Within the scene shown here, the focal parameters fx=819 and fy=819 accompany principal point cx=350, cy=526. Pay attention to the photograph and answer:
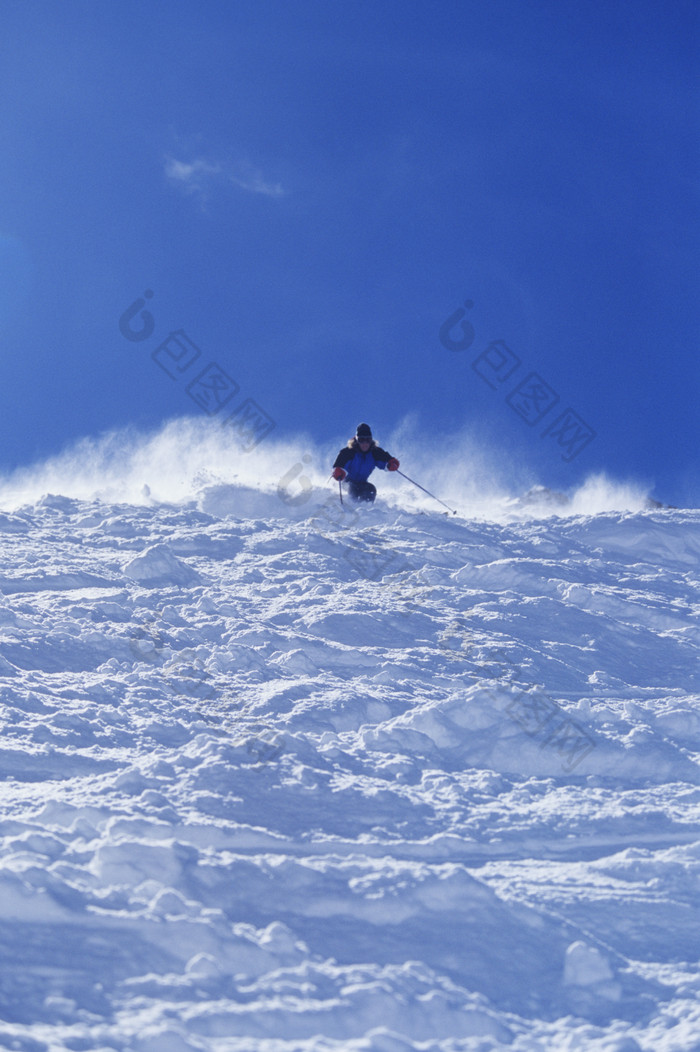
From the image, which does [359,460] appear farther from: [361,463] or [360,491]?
[360,491]

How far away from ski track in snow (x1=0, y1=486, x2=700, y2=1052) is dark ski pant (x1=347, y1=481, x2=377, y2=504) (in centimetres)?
379

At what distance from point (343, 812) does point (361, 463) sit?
9149 mm

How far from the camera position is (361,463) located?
46.5 ft

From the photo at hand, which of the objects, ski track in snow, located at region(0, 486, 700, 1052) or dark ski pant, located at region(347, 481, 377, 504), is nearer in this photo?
ski track in snow, located at region(0, 486, 700, 1052)

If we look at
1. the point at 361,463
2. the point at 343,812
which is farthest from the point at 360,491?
the point at 343,812

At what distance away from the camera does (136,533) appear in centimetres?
1239

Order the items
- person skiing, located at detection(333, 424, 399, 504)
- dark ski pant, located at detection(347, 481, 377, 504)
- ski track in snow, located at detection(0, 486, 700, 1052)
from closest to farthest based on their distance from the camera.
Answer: ski track in snow, located at detection(0, 486, 700, 1052) → person skiing, located at detection(333, 424, 399, 504) → dark ski pant, located at detection(347, 481, 377, 504)

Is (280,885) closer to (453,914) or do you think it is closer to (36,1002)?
(453,914)

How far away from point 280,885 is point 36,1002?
55.0 inches

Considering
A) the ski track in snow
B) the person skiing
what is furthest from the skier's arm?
the ski track in snow

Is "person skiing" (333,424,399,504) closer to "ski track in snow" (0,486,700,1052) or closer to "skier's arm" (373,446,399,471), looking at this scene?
Answer: "skier's arm" (373,446,399,471)

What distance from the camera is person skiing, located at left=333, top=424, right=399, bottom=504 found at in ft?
46.0

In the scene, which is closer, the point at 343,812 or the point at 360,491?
the point at 343,812

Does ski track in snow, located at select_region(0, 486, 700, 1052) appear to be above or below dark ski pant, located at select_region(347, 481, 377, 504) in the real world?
below
